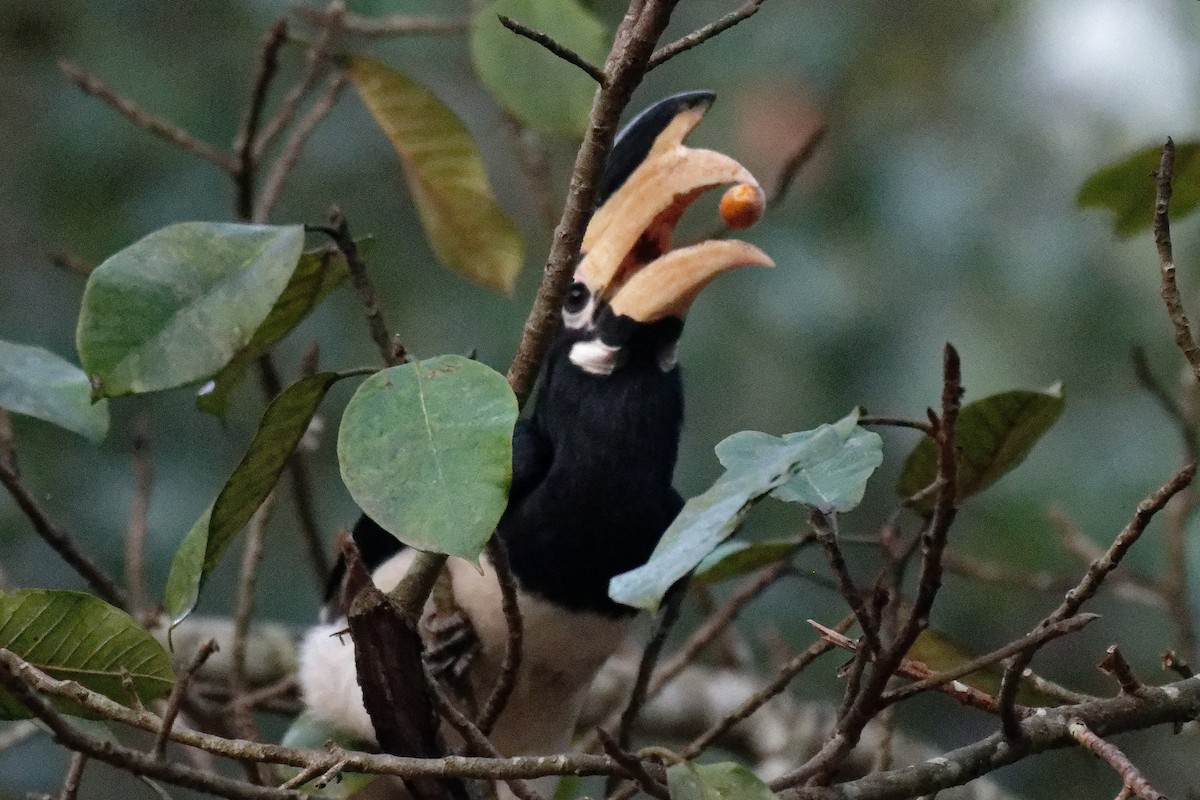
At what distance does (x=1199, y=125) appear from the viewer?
2807 millimetres

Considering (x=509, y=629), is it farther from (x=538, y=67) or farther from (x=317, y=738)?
(x=538, y=67)

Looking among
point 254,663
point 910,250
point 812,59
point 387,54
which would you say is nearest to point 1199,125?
point 910,250

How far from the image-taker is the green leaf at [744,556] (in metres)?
1.30

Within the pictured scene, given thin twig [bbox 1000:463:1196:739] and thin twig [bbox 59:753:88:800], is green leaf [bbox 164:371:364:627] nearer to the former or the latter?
thin twig [bbox 59:753:88:800]

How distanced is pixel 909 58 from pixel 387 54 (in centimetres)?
114

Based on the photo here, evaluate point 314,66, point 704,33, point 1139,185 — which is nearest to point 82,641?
point 704,33

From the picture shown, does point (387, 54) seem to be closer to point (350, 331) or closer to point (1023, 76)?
point (350, 331)

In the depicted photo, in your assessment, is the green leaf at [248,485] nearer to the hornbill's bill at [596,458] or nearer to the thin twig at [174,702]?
the thin twig at [174,702]

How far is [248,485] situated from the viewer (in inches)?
39.4

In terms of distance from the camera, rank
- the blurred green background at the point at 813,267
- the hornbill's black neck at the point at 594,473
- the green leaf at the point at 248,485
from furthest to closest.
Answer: the blurred green background at the point at 813,267 → the hornbill's black neck at the point at 594,473 → the green leaf at the point at 248,485

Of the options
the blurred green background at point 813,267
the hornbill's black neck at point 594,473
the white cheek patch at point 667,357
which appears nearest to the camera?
the hornbill's black neck at point 594,473

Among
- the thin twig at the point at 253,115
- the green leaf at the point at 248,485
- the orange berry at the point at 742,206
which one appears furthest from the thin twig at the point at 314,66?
the green leaf at the point at 248,485

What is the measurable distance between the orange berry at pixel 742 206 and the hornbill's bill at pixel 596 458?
14 centimetres

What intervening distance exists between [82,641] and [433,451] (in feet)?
1.03
